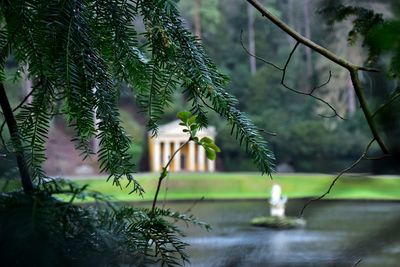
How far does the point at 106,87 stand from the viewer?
1.33ft

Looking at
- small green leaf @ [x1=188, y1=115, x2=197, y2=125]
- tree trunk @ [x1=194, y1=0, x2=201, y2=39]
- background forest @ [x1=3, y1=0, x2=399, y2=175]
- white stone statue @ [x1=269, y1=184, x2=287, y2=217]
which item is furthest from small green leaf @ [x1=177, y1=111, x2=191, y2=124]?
tree trunk @ [x1=194, y1=0, x2=201, y2=39]

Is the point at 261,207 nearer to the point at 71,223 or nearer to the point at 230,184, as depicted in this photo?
the point at 230,184

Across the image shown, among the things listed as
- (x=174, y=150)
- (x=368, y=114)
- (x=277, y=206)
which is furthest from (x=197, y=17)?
(x=368, y=114)

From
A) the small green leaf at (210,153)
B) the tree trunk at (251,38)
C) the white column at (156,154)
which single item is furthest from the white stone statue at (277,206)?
the tree trunk at (251,38)

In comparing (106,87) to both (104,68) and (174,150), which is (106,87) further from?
(174,150)

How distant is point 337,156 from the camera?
1206 centimetres

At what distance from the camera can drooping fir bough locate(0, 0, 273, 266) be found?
0.35m

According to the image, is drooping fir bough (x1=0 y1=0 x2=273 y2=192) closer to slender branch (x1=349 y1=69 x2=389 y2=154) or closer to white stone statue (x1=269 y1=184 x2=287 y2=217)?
slender branch (x1=349 y1=69 x2=389 y2=154)

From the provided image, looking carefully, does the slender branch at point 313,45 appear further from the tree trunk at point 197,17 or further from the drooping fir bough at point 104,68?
the tree trunk at point 197,17

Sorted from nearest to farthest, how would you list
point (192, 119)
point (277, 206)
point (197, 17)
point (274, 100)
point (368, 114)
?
point (368, 114) → point (192, 119) → point (277, 206) → point (197, 17) → point (274, 100)

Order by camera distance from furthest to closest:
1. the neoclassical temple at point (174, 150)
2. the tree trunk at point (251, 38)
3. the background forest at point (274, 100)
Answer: the tree trunk at point (251, 38), the background forest at point (274, 100), the neoclassical temple at point (174, 150)

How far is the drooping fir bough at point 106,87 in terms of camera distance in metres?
0.35

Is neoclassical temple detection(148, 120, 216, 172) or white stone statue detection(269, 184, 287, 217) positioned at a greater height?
neoclassical temple detection(148, 120, 216, 172)

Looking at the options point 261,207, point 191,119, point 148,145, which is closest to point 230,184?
point 261,207
